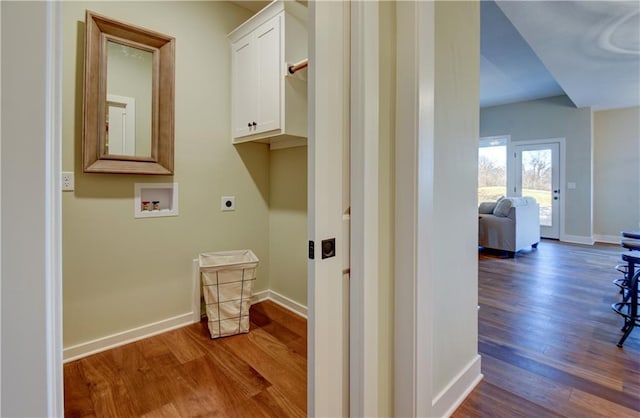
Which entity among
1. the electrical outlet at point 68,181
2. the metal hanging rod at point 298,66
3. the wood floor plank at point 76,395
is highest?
the metal hanging rod at point 298,66

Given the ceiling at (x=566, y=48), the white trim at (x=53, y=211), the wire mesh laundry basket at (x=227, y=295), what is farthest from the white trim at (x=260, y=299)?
the ceiling at (x=566, y=48)

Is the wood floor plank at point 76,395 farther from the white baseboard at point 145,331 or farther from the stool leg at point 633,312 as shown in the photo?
the stool leg at point 633,312

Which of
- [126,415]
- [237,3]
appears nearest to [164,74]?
[237,3]

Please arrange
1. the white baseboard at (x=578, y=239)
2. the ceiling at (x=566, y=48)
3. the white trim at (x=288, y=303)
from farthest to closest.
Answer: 1. the white baseboard at (x=578, y=239)
2. the white trim at (x=288, y=303)
3. the ceiling at (x=566, y=48)

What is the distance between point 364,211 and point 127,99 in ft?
6.53

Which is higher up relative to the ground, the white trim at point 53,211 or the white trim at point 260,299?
the white trim at point 53,211

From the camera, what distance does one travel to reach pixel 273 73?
7.15ft

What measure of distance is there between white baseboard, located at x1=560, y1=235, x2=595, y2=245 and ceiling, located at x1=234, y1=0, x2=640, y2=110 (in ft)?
7.64

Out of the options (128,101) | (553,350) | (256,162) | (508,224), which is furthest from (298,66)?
(508,224)

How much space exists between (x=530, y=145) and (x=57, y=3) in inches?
294

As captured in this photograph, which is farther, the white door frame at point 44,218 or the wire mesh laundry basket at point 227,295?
the wire mesh laundry basket at point 227,295

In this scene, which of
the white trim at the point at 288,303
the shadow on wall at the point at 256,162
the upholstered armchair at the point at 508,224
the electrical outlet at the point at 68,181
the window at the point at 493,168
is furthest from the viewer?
the window at the point at 493,168

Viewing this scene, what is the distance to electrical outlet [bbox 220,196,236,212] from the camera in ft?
8.52

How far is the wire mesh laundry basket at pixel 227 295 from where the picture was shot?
2.22 m
